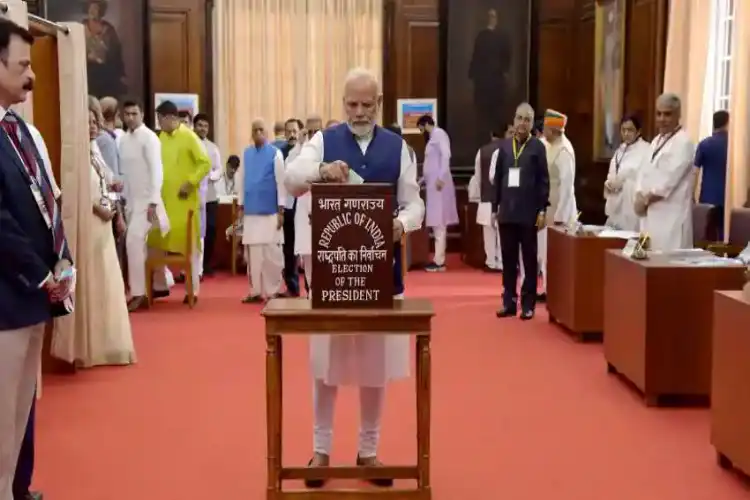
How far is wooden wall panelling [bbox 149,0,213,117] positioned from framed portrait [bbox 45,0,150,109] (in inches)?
4.8

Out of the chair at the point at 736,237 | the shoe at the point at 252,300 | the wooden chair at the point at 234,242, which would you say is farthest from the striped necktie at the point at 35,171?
the wooden chair at the point at 234,242

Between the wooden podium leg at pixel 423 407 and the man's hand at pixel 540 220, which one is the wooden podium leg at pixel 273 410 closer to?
the wooden podium leg at pixel 423 407

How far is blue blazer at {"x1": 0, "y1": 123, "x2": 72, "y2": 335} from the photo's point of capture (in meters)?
2.70

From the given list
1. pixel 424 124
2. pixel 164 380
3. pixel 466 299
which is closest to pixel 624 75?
pixel 424 124

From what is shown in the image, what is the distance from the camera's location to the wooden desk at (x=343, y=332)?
3207 millimetres

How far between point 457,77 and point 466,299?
190 inches

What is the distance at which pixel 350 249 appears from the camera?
325cm

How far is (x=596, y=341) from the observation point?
6840 millimetres

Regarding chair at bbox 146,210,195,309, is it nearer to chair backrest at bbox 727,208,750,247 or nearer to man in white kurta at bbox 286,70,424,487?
chair backrest at bbox 727,208,750,247

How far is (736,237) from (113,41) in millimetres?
8517

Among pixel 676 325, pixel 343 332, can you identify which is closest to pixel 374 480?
pixel 343 332

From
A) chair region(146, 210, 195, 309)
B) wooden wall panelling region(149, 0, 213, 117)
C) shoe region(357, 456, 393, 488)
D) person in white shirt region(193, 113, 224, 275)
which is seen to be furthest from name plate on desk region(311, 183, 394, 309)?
wooden wall panelling region(149, 0, 213, 117)

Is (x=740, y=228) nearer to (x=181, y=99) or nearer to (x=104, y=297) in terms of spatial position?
(x=104, y=297)

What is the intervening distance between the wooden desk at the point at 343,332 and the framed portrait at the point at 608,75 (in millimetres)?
8178
